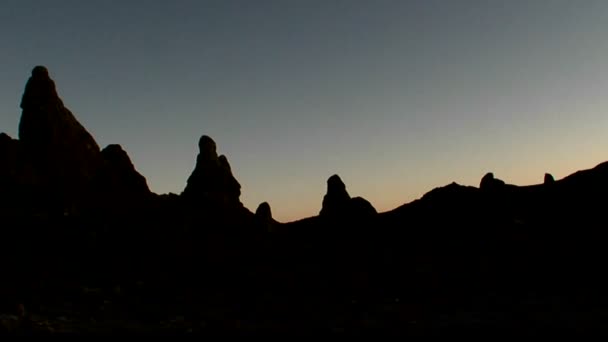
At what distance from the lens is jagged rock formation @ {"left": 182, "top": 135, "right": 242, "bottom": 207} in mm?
50500

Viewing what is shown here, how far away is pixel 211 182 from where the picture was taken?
5291cm

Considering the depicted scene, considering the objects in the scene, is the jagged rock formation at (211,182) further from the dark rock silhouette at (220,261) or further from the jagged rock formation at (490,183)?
the jagged rock formation at (490,183)

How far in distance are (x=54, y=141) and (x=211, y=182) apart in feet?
48.8

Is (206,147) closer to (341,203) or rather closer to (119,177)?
(119,177)

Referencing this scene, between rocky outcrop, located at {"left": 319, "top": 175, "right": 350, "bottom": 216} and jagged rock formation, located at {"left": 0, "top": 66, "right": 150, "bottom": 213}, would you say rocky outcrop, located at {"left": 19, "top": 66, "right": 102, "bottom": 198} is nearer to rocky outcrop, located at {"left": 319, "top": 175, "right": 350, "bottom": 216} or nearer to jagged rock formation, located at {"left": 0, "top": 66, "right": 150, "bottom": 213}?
jagged rock formation, located at {"left": 0, "top": 66, "right": 150, "bottom": 213}

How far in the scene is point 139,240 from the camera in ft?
131

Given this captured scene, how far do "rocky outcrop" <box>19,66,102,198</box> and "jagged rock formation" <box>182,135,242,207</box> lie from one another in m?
9.90

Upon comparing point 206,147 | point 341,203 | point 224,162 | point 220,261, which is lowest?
point 220,261

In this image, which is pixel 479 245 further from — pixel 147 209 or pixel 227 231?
pixel 147 209

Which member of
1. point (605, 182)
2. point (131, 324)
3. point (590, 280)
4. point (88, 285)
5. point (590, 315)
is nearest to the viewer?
point (131, 324)

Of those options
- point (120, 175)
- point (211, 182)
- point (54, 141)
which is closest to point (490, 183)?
point (211, 182)

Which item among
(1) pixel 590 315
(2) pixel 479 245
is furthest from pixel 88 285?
(2) pixel 479 245

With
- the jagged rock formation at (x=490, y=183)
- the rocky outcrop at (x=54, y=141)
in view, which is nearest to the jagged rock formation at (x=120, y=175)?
the rocky outcrop at (x=54, y=141)

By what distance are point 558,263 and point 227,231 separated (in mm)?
26960
